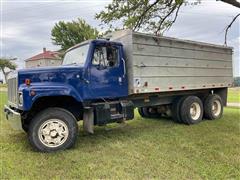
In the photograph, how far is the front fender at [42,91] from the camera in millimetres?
5934

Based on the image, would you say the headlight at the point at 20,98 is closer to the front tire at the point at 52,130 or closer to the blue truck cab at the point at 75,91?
the blue truck cab at the point at 75,91

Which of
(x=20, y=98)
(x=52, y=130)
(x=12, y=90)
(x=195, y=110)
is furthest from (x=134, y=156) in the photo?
(x=195, y=110)

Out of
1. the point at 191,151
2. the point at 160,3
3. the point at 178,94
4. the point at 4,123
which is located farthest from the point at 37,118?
the point at 160,3

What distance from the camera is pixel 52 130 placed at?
6.21 metres

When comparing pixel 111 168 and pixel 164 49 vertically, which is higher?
pixel 164 49

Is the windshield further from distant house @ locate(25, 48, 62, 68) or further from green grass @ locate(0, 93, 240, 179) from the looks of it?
green grass @ locate(0, 93, 240, 179)

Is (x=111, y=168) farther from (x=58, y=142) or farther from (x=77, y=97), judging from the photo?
(x=77, y=97)

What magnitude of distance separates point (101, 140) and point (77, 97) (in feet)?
4.30

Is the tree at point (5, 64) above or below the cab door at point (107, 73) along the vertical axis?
above

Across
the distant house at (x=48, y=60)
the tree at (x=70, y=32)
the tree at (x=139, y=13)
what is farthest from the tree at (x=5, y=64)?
the tree at (x=139, y=13)

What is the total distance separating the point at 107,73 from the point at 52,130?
195cm

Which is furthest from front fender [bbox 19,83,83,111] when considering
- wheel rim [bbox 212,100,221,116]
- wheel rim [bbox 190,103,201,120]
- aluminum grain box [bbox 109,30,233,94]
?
wheel rim [bbox 212,100,221,116]

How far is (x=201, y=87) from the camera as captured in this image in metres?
9.61

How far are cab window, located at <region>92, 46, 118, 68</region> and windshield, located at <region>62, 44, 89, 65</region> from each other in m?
0.27
